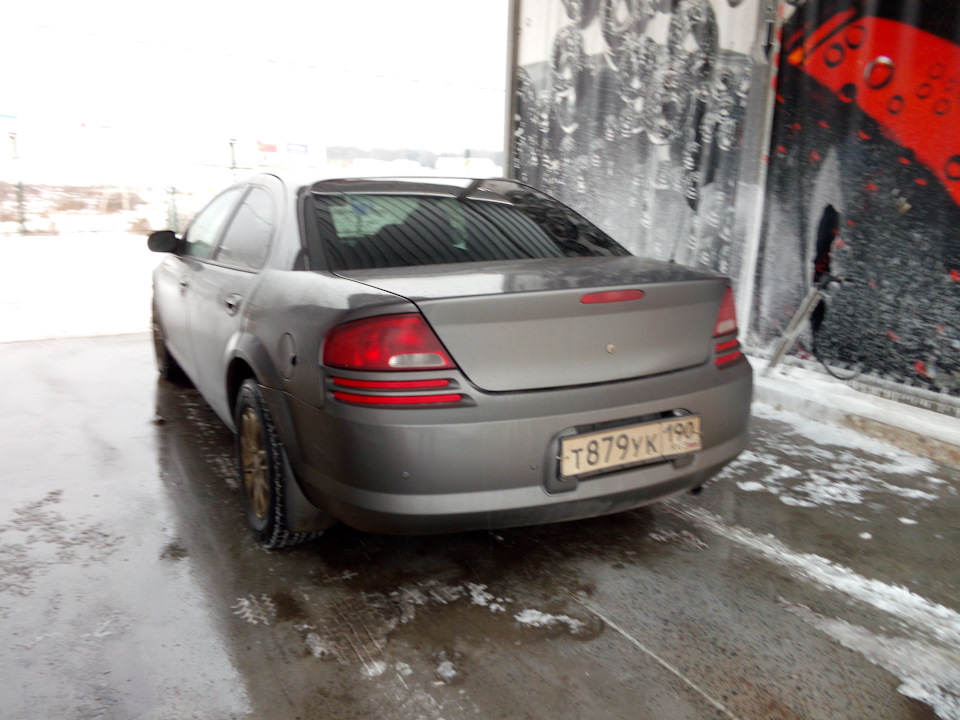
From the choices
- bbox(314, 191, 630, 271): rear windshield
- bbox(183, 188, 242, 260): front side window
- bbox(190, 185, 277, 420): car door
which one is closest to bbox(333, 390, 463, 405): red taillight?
bbox(314, 191, 630, 271): rear windshield

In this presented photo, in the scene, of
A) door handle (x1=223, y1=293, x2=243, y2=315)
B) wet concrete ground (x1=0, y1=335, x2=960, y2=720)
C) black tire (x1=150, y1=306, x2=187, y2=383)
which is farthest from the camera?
black tire (x1=150, y1=306, x2=187, y2=383)

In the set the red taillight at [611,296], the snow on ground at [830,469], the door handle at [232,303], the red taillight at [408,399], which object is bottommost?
the snow on ground at [830,469]

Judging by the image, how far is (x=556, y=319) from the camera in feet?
7.27

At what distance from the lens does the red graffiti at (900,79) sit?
425 centimetres

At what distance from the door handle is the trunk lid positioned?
0.65m

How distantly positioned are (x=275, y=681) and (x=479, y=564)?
34.2 inches

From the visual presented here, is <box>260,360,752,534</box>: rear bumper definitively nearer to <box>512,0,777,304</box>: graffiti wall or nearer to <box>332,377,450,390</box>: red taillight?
<box>332,377,450,390</box>: red taillight

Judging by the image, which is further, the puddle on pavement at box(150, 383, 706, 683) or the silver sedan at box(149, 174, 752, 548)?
the puddle on pavement at box(150, 383, 706, 683)

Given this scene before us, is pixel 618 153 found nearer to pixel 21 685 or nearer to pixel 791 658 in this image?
pixel 791 658

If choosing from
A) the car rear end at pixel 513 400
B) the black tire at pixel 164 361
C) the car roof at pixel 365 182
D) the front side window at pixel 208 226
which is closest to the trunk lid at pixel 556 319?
the car rear end at pixel 513 400

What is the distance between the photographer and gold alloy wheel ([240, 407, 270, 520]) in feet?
8.95

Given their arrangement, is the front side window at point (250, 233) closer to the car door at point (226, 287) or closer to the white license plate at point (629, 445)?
the car door at point (226, 287)

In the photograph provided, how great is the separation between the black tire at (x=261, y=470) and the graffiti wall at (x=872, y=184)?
151 inches


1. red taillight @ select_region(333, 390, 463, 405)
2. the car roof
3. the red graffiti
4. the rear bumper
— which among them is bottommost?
the rear bumper
